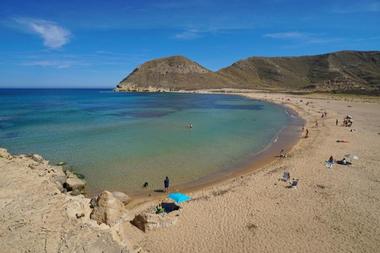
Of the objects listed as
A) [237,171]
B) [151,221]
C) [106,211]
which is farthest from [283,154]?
[106,211]

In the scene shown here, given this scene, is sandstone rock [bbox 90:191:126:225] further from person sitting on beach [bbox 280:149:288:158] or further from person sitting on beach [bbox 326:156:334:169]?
person sitting on beach [bbox 280:149:288:158]

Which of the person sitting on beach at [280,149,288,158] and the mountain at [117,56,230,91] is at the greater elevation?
the mountain at [117,56,230,91]

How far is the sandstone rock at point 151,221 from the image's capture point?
1153 centimetres

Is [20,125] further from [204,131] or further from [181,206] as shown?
[181,206]

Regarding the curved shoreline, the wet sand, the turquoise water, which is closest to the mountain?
the turquoise water

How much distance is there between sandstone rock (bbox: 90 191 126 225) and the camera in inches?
431

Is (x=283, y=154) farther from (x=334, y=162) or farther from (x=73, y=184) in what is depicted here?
(x=73, y=184)

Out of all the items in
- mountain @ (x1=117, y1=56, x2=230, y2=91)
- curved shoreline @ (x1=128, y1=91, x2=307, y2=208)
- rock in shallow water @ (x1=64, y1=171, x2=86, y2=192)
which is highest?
mountain @ (x1=117, y1=56, x2=230, y2=91)

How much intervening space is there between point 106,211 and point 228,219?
527 cm

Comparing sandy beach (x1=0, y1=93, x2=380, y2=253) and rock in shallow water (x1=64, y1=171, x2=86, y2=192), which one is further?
rock in shallow water (x1=64, y1=171, x2=86, y2=192)

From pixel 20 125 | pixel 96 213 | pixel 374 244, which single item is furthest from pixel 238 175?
pixel 20 125

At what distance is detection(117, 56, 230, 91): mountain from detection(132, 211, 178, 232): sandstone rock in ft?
519

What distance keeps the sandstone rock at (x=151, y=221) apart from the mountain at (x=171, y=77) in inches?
6233

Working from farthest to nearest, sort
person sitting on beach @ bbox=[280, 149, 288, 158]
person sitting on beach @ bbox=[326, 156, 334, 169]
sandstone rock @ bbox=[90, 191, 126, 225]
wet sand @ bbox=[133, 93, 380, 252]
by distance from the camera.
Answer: person sitting on beach @ bbox=[280, 149, 288, 158]
person sitting on beach @ bbox=[326, 156, 334, 169]
sandstone rock @ bbox=[90, 191, 126, 225]
wet sand @ bbox=[133, 93, 380, 252]
